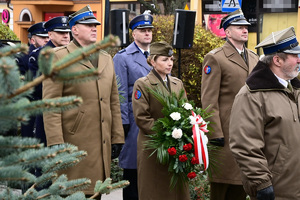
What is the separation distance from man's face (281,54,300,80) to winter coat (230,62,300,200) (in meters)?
0.12

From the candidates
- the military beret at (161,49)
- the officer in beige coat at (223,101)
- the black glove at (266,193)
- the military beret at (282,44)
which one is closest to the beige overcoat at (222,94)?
the officer in beige coat at (223,101)

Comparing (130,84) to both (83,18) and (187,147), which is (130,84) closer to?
(187,147)

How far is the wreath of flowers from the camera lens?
5898 mm

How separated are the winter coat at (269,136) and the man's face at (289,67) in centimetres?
12

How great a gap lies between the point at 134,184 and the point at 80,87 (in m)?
2.18

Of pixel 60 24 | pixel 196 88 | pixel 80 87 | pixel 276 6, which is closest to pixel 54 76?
pixel 80 87

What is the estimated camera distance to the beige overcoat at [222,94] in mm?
6422

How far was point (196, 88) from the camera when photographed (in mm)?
11781

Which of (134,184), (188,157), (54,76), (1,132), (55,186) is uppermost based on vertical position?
(54,76)

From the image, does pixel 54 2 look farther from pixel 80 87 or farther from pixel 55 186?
pixel 55 186

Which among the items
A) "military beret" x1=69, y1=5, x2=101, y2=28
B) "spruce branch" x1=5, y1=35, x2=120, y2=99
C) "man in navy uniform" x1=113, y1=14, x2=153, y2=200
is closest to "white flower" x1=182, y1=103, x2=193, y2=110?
"man in navy uniform" x1=113, y1=14, x2=153, y2=200

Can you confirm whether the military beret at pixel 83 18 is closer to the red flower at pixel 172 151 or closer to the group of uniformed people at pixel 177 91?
the group of uniformed people at pixel 177 91

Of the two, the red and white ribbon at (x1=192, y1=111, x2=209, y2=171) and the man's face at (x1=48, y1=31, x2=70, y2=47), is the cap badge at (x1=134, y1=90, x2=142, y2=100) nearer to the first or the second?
the red and white ribbon at (x1=192, y1=111, x2=209, y2=171)

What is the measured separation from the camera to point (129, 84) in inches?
284
